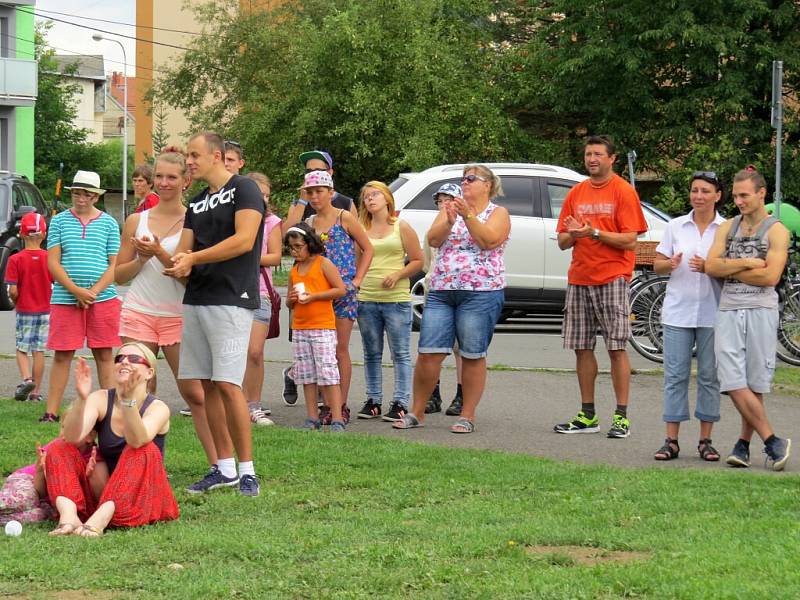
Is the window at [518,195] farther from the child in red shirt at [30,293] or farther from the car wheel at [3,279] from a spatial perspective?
the car wheel at [3,279]

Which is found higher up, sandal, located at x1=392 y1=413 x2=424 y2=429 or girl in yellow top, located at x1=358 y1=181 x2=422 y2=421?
girl in yellow top, located at x1=358 y1=181 x2=422 y2=421

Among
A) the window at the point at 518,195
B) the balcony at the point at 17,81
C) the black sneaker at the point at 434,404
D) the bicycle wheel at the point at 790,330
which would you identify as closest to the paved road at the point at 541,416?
the black sneaker at the point at 434,404

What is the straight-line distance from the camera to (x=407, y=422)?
1046 cm

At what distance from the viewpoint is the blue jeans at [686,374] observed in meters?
9.24

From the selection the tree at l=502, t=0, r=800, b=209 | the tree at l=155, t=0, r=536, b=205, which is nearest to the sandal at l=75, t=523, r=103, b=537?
the tree at l=502, t=0, r=800, b=209

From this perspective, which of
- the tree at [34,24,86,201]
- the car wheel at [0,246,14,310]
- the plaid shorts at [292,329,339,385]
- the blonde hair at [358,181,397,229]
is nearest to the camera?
the plaid shorts at [292,329,339,385]

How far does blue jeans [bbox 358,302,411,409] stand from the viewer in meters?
11.0

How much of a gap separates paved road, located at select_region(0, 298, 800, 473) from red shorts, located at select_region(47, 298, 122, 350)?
1.23 m

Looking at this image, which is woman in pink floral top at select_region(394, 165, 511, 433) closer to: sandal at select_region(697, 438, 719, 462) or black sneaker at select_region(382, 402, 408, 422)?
black sneaker at select_region(382, 402, 408, 422)

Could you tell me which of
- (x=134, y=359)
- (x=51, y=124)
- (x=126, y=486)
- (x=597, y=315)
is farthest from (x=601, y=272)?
(x=51, y=124)

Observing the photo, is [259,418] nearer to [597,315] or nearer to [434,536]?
[597,315]

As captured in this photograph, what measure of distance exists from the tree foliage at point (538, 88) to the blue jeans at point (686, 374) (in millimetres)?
20800

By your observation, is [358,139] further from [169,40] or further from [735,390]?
[169,40]

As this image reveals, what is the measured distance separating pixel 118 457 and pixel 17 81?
4442 cm
